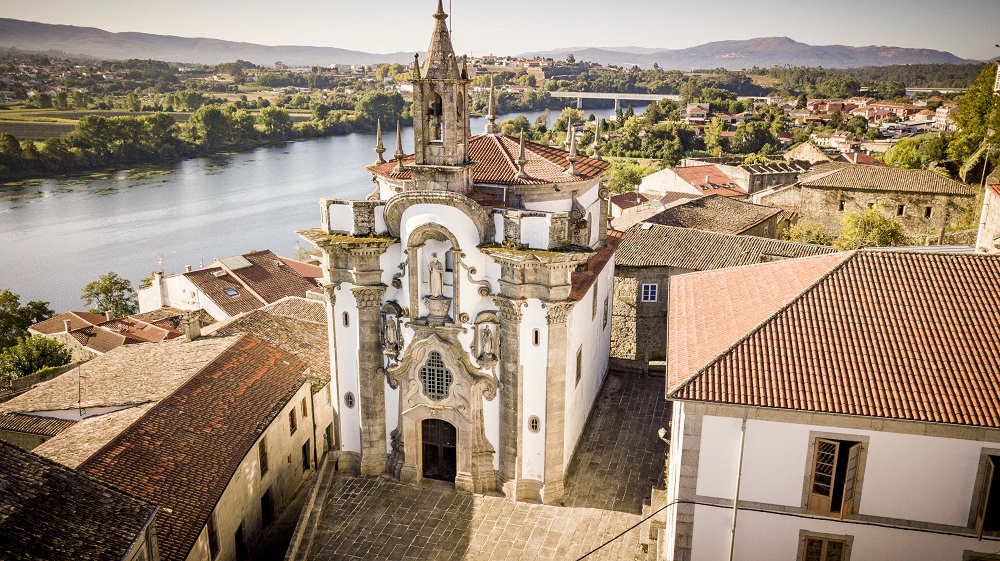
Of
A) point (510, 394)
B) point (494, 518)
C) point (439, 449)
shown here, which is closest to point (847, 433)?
point (510, 394)

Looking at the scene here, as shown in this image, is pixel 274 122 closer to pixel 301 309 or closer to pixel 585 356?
pixel 301 309

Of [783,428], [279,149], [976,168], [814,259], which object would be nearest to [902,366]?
[783,428]

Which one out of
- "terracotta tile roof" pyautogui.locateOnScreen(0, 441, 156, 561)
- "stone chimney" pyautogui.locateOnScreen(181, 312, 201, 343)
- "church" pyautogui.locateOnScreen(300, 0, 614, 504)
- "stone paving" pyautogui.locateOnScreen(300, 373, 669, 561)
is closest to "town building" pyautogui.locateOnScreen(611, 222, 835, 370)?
"stone paving" pyautogui.locateOnScreen(300, 373, 669, 561)

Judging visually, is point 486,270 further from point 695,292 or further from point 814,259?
point 814,259

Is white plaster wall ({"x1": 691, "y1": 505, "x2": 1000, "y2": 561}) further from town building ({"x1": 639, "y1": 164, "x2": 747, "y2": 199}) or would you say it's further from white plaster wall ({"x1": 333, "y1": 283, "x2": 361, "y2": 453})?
town building ({"x1": 639, "y1": 164, "x2": 747, "y2": 199})

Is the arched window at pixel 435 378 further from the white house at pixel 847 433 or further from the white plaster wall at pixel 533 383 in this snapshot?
the white house at pixel 847 433

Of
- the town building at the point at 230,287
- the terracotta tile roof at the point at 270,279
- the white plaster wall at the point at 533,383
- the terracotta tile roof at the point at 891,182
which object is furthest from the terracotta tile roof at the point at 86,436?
the terracotta tile roof at the point at 891,182

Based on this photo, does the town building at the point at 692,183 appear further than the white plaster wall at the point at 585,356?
Yes
